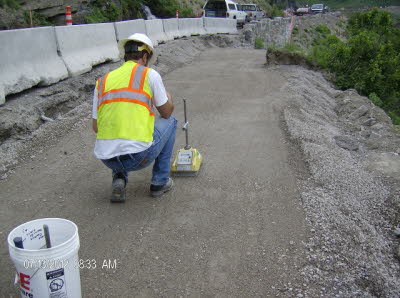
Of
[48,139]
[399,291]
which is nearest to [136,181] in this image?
[48,139]

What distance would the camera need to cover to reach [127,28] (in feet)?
38.6

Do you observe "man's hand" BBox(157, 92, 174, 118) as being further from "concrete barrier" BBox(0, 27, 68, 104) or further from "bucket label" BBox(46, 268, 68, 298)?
"concrete barrier" BBox(0, 27, 68, 104)

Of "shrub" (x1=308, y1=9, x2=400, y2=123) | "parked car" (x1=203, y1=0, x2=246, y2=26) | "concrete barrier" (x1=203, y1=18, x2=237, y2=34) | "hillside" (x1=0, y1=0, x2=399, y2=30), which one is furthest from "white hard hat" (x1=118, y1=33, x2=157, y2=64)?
"parked car" (x1=203, y1=0, x2=246, y2=26)

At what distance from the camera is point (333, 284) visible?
3352 mm

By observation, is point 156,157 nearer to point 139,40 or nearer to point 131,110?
point 131,110

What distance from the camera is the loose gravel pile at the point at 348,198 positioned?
11.5 ft

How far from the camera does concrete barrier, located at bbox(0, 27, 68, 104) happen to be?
6426mm

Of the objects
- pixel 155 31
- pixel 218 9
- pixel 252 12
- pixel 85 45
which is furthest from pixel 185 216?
pixel 252 12

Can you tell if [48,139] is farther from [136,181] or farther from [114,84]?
[114,84]

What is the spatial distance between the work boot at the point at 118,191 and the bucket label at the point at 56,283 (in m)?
1.71

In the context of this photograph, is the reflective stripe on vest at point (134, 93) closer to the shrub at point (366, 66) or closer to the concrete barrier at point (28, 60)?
the concrete barrier at point (28, 60)

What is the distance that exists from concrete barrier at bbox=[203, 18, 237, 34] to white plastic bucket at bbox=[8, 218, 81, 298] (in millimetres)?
21457

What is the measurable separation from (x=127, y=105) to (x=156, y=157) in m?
0.70

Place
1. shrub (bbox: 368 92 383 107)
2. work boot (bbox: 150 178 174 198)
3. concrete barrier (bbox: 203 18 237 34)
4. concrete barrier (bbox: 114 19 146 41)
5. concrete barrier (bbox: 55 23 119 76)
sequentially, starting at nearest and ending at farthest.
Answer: work boot (bbox: 150 178 174 198) → concrete barrier (bbox: 55 23 119 76) → concrete barrier (bbox: 114 19 146 41) → shrub (bbox: 368 92 383 107) → concrete barrier (bbox: 203 18 237 34)
